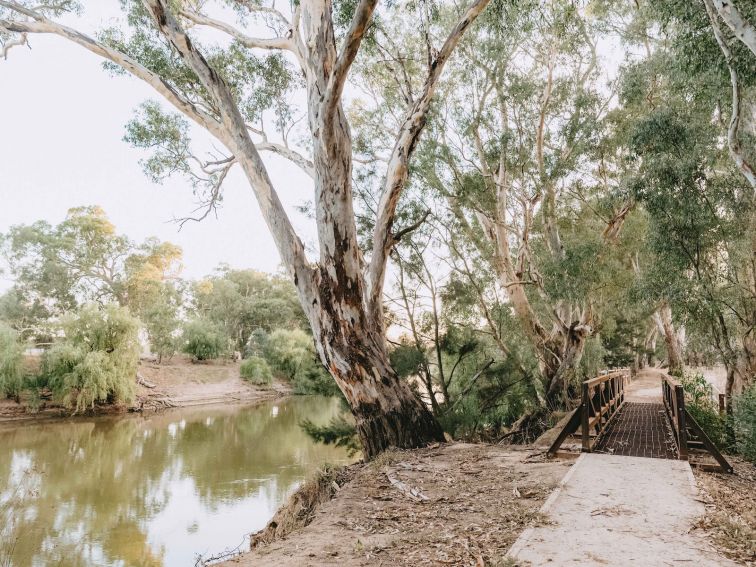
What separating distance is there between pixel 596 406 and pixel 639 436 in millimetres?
612

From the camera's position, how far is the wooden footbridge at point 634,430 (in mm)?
4805

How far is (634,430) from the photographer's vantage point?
22.7 ft

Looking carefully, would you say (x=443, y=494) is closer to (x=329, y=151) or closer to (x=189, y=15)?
(x=329, y=151)

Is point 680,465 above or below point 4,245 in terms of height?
below

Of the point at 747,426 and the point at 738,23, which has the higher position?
the point at 738,23

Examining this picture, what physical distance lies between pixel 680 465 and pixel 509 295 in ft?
21.1

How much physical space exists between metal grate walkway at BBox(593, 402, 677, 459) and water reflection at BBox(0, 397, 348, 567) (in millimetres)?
4259

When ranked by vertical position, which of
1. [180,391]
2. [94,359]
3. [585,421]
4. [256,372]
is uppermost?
[94,359]

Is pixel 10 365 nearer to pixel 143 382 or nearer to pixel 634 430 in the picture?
pixel 143 382

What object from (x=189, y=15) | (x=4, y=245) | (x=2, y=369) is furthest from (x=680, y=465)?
(x=4, y=245)

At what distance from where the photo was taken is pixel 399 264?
9.29 m

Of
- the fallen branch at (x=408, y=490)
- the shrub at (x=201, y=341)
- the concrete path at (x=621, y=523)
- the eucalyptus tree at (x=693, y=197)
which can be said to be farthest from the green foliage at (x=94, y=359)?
the concrete path at (x=621, y=523)

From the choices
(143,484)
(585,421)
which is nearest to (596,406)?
(585,421)

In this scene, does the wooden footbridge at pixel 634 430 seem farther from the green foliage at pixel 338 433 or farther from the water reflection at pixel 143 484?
the water reflection at pixel 143 484
